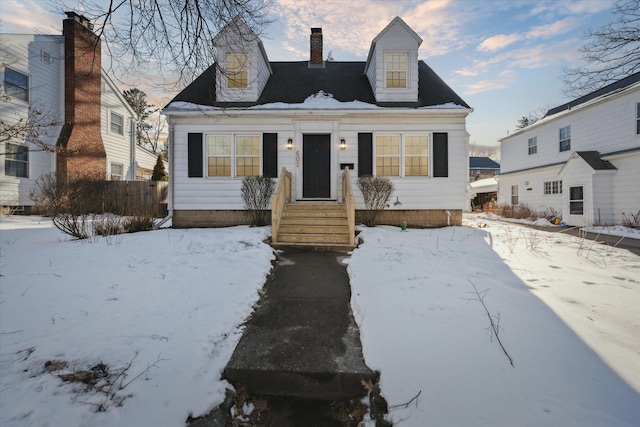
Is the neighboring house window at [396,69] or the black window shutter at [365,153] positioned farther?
the neighboring house window at [396,69]

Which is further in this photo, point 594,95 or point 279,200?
point 594,95

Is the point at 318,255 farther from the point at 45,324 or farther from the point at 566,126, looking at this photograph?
the point at 566,126

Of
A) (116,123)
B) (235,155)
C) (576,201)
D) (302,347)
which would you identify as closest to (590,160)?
(576,201)

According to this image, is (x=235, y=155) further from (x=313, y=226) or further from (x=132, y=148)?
(x=132, y=148)

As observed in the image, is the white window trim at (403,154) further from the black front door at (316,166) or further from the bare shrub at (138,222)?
the bare shrub at (138,222)

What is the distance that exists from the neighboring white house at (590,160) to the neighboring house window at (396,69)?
6.57 metres

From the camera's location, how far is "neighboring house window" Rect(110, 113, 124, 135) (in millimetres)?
16134

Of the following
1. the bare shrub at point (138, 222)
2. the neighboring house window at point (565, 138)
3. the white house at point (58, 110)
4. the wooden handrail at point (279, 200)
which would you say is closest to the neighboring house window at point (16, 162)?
the white house at point (58, 110)

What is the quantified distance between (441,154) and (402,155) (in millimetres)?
1316

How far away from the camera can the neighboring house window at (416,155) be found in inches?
362

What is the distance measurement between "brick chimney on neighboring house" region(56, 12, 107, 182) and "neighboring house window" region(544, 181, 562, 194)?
23.3 metres

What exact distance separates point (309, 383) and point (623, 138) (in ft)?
52.7

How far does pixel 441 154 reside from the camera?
913 centimetres

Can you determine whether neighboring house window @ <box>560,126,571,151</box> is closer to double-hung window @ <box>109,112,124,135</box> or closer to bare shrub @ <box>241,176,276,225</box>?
bare shrub @ <box>241,176,276,225</box>
